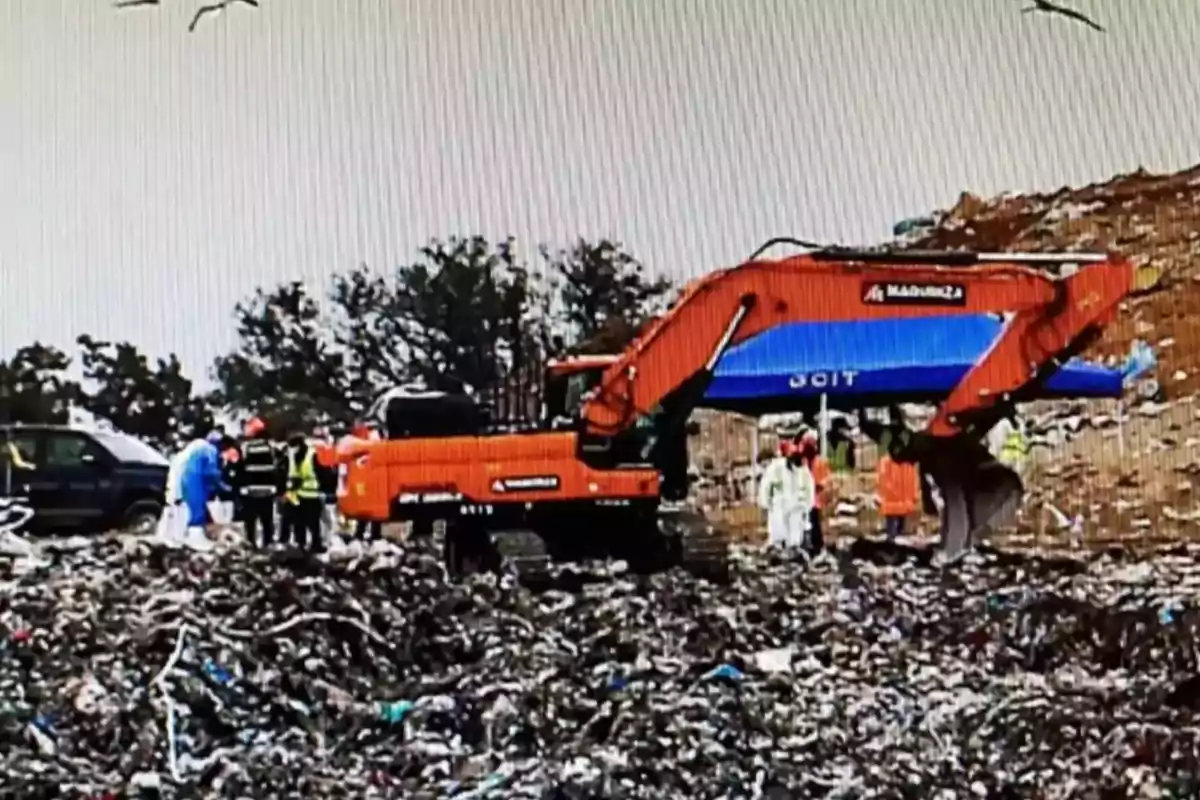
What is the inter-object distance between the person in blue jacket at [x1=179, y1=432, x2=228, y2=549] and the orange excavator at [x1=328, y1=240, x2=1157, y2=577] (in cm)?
13

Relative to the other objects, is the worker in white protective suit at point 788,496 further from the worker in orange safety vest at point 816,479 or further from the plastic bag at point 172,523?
the plastic bag at point 172,523

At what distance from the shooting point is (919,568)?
195cm

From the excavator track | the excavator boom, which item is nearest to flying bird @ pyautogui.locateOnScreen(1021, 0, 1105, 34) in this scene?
the excavator boom

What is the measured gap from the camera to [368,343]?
6.30 feet

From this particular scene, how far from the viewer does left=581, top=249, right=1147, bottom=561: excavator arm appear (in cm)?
194

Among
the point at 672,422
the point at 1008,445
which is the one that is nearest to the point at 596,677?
the point at 672,422

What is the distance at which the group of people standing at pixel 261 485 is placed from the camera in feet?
6.18

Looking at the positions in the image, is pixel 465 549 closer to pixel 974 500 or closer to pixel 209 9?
pixel 974 500

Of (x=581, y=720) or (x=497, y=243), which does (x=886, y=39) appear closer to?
(x=497, y=243)

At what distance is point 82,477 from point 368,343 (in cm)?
32

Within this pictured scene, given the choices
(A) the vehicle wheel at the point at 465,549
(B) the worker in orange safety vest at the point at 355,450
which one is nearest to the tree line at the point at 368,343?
(B) the worker in orange safety vest at the point at 355,450

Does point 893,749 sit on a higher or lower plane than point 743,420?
lower

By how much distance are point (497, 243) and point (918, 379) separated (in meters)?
0.47

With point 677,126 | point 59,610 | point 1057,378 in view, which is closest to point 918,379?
point 1057,378
